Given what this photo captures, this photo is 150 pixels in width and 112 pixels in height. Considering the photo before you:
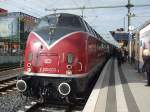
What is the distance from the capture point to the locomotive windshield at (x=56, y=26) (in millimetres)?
10188

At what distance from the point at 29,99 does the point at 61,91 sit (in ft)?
6.78

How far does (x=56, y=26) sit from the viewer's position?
35.0ft

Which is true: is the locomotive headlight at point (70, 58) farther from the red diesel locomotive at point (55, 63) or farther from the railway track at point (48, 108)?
the railway track at point (48, 108)

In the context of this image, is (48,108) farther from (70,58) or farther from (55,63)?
(70,58)

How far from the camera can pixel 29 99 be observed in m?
11.2

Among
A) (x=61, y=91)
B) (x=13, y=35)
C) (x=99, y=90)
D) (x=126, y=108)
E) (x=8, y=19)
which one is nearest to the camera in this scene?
(x=126, y=108)

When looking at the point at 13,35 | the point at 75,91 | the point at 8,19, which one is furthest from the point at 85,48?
the point at 8,19

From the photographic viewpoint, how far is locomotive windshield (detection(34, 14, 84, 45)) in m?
10.2

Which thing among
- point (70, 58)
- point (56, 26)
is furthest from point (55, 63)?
point (56, 26)

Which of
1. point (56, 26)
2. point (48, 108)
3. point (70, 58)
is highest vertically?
point (56, 26)

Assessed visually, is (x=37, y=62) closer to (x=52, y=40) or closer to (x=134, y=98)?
(x=52, y=40)

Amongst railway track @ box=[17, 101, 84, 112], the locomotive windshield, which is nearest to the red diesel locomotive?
the locomotive windshield

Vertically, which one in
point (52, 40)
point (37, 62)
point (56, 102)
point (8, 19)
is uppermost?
point (8, 19)

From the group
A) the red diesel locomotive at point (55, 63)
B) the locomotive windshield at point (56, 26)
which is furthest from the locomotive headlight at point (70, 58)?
the locomotive windshield at point (56, 26)
